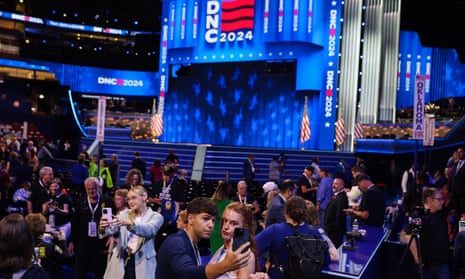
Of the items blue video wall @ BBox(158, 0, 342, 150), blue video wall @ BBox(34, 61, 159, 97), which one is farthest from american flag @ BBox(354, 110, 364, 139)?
blue video wall @ BBox(34, 61, 159, 97)

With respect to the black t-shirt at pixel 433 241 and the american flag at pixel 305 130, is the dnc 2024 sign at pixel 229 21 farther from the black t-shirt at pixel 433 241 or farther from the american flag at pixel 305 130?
the black t-shirt at pixel 433 241

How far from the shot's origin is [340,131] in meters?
26.9

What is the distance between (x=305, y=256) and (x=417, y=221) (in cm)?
201

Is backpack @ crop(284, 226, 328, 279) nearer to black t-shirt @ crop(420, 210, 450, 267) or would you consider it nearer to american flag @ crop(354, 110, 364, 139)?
black t-shirt @ crop(420, 210, 450, 267)

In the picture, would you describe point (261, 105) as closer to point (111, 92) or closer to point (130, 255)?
point (111, 92)

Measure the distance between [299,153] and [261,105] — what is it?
646cm

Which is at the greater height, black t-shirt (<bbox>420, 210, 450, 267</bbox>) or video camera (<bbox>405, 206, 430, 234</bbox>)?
video camera (<bbox>405, 206, 430, 234</bbox>)

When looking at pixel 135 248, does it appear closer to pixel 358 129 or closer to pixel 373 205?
pixel 373 205

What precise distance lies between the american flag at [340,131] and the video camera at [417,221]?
2045 centimetres

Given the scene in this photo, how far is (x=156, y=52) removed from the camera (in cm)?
4756

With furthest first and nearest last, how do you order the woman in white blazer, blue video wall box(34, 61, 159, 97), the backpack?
blue video wall box(34, 61, 159, 97)
the woman in white blazer
the backpack

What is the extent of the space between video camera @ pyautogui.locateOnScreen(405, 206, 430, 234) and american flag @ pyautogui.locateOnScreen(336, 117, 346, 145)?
67.1ft

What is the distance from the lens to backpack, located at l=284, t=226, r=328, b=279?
15.3 feet

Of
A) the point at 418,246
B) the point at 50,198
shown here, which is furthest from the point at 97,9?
the point at 418,246
